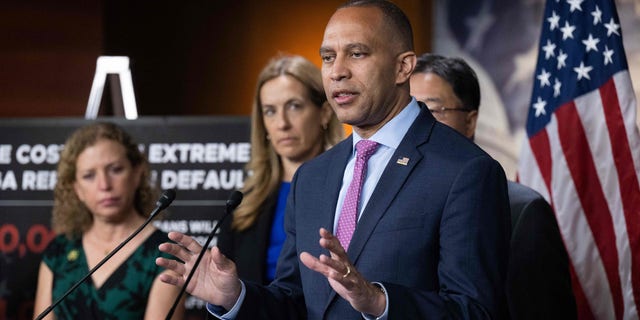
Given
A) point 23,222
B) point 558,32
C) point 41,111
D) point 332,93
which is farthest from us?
point 41,111

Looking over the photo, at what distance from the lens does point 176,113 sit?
7.27 metres

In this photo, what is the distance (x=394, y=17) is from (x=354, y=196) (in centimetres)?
38

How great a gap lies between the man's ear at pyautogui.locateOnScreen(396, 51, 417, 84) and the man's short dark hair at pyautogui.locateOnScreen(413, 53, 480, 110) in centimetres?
101

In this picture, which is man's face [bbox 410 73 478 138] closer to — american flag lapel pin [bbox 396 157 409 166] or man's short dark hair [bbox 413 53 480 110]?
man's short dark hair [bbox 413 53 480 110]

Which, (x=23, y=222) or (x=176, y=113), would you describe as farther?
(x=176, y=113)

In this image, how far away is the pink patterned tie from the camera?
2059 millimetres

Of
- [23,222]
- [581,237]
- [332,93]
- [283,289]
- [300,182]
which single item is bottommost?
[23,222]

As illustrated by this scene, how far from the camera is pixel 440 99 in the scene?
121 inches

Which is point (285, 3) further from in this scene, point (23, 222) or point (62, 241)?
point (62, 241)

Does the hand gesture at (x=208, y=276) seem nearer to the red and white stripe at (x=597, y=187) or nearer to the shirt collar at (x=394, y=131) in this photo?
the shirt collar at (x=394, y=131)

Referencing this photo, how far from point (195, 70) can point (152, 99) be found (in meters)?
0.37

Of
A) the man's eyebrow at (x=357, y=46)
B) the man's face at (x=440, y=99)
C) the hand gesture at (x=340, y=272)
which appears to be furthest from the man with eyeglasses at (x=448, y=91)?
the hand gesture at (x=340, y=272)

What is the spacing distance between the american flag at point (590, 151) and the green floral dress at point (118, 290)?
1.42 meters

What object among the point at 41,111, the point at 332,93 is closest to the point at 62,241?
the point at 332,93
